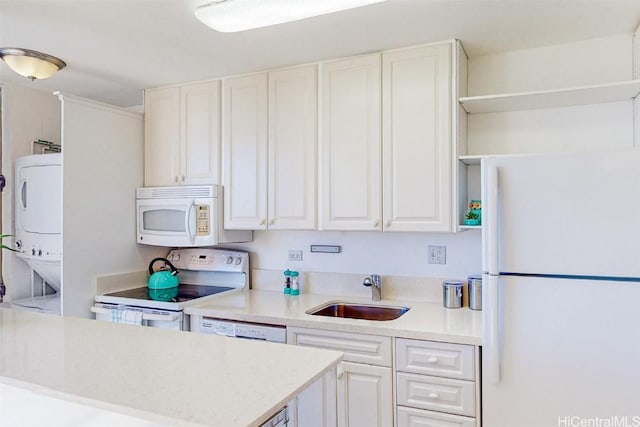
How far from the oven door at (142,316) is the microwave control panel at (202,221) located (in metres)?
0.54

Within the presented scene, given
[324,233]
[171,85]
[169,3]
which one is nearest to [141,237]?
[171,85]

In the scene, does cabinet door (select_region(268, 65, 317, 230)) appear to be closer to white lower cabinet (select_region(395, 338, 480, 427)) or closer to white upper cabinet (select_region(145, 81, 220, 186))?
white upper cabinet (select_region(145, 81, 220, 186))

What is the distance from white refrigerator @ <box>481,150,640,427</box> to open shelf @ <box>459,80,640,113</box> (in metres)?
0.50

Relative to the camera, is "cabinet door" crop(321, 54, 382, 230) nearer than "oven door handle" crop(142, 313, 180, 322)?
Yes

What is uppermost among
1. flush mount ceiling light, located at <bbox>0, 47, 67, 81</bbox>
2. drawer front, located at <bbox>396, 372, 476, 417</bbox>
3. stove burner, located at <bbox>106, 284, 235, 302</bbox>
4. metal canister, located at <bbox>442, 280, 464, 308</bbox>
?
flush mount ceiling light, located at <bbox>0, 47, 67, 81</bbox>

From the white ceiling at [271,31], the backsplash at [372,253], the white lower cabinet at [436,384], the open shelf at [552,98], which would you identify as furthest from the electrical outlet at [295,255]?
the open shelf at [552,98]

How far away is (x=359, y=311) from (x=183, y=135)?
1637mm

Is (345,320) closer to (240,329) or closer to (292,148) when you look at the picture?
(240,329)

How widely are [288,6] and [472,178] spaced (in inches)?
54.4

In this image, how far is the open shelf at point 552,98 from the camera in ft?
6.61

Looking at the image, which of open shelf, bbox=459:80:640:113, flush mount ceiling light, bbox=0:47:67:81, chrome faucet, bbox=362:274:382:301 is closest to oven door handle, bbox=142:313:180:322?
chrome faucet, bbox=362:274:382:301

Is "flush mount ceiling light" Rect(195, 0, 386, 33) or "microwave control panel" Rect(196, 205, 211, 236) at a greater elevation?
"flush mount ceiling light" Rect(195, 0, 386, 33)

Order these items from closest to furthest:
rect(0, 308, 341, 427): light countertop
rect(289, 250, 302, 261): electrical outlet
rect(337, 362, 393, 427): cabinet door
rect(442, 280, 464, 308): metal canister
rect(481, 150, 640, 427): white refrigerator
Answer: rect(0, 308, 341, 427): light countertop → rect(481, 150, 640, 427): white refrigerator → rect(337, 362, 393, 427): cabinet door → rect(442, 280, 464, 308): metal canister → rect(289, 250, 302, 261): electrical outlet

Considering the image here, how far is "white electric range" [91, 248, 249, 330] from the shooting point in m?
2.57
